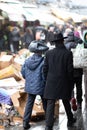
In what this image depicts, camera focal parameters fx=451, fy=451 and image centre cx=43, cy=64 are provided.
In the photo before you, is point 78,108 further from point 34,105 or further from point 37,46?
point 37,46

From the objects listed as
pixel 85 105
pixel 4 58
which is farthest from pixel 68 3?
pixel 85 105

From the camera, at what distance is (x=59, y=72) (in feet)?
25.8

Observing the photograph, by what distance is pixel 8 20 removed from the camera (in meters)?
25.5

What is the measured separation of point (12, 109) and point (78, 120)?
1380 mm

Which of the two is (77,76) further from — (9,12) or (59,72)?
(9,12)

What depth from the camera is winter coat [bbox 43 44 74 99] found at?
25.7 ft

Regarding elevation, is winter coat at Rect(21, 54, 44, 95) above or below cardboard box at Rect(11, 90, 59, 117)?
above

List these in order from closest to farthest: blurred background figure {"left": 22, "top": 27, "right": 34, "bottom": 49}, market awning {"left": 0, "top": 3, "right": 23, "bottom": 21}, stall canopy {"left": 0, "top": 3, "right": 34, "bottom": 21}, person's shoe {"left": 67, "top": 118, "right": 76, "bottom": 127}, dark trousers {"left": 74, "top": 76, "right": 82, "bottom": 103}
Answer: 1. person's shoe {"left": 67, "top": 118, "right": 76, "bottom": 127}
2. dark trousers {"left": 74, "top": 76, "right": 82, "bottom": 103}
3. blurred background figure {"left": 22, "top": 27, "right": 34, "bottom": 49}
4. market awning {"left": 0, "top": 3, "right": 23, "bottom": 21}
5. stall canopy {"left": 0, "top": 3, "right": 34, "bottom": 21}

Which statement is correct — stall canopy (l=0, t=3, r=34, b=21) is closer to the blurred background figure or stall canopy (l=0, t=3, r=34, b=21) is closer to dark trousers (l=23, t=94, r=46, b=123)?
the blurred background figure

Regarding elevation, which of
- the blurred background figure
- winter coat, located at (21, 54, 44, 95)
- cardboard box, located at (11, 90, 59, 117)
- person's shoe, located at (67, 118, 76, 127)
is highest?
winter coat, located at (21, 54, 44, 95)

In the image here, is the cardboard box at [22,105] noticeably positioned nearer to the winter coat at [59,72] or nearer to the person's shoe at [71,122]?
the person's shoe at [71,122]

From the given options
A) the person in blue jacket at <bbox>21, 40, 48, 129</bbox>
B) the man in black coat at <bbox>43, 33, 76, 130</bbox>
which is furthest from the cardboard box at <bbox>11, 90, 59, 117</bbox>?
the man in black coat at <bbox>43, 33, 76, 130</bbox>

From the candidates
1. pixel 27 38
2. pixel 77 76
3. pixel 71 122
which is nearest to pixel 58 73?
pixel 71 122

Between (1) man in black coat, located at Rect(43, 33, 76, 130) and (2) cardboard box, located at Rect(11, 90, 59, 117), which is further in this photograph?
(2) cardboard box, located at Rect(11, 90, 59, 117)
